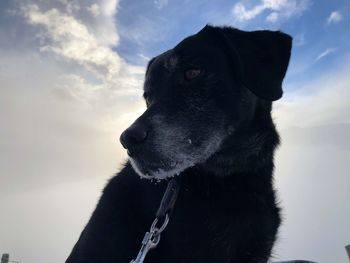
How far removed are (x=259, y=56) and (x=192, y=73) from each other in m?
0.71

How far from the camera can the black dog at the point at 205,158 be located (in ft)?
10.0

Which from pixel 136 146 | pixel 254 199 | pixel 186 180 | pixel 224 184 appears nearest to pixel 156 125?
pixel 136 146

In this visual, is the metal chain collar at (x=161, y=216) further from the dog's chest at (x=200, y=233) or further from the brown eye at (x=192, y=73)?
the brown eye at (x=192, y=73)

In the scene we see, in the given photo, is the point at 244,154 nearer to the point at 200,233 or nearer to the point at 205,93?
the point at 205,93

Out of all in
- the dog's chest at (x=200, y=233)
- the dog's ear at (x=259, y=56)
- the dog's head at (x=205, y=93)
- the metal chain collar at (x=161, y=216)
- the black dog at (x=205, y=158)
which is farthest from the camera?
the dog's ear at (x=259, y=56)

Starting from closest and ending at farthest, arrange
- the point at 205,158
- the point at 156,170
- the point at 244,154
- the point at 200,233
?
the point at 200,233, the point at 156,170, the point at 205,158, the point at 244,154

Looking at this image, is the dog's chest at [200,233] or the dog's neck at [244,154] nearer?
the dog's chest at [200,233]

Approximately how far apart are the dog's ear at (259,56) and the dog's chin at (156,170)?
3.48 ft

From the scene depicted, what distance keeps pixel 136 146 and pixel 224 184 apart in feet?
2.97

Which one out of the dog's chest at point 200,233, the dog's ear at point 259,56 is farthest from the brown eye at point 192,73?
the dog's chest at point 200,233

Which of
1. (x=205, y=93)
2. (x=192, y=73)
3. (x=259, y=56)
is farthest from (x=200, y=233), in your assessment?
(x=259, y=56)

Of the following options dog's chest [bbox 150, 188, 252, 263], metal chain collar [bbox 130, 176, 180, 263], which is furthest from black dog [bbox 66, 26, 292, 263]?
metal chain collar [bbox 130, 176, 180, 263]

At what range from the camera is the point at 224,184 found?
339 centimetres

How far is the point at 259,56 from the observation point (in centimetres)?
371
